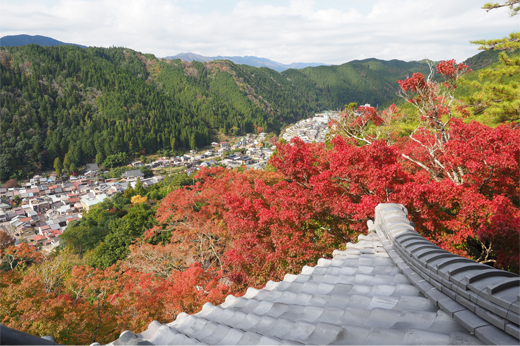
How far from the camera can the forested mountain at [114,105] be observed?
5825cm

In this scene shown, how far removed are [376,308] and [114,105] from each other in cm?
8529

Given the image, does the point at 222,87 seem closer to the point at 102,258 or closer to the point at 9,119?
the point at 9,119

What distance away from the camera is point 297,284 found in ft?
8.91

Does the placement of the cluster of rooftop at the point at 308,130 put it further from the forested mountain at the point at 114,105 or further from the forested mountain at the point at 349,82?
the forested mountain at the point at 349,82

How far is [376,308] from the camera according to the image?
182 centimetres

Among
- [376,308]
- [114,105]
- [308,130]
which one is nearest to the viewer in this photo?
[376,308]

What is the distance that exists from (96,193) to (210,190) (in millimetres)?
35120

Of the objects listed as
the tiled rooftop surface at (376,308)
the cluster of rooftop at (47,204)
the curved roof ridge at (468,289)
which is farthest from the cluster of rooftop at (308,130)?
the curved roof ridge at (468,289)

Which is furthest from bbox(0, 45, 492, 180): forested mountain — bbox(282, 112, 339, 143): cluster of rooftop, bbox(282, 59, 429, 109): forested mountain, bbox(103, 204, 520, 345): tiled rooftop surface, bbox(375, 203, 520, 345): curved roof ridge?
bbox(375, 203, 520, 345): curved roof ridge

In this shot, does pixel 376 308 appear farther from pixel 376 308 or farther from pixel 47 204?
pixel 47 204

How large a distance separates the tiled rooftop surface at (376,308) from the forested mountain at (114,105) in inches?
2465

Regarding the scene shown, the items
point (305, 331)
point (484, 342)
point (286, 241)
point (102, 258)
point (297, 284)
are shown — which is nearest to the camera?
point (484, 342)

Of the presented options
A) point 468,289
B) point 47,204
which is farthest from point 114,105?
point 468,289

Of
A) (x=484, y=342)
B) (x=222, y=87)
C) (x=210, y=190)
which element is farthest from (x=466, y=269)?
(x=222, y=87)
